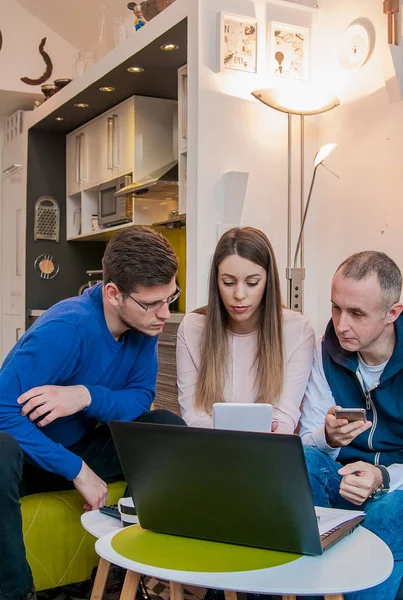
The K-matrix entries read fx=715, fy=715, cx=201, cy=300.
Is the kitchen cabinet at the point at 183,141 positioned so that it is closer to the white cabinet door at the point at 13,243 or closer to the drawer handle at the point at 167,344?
the drawer handle at the point at 167,344

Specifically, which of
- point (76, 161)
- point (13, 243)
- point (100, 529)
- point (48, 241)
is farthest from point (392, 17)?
point (13, 243)

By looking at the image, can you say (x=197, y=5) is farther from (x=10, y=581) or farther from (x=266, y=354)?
(x=10, y=581)

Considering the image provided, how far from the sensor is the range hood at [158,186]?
4.39 m

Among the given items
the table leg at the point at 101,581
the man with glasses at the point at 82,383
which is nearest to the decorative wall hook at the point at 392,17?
the man with glasses at the point at 82,383

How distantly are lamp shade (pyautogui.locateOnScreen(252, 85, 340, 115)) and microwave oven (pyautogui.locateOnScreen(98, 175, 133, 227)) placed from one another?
70.1 inches

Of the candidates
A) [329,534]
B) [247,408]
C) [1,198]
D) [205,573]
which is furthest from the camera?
[1,198]

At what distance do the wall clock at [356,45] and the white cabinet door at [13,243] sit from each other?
347 cm

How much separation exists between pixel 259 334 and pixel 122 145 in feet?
9.74

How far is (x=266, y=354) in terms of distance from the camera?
2365 mm

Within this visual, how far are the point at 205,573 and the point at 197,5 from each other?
2.91 meters

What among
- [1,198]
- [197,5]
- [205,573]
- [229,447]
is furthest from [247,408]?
[1,198]

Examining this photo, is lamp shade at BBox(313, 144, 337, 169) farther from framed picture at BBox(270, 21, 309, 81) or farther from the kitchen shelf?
the kitchen shelf

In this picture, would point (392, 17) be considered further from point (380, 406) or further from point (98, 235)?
point (98, 235)

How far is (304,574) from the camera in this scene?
4.03 ft
